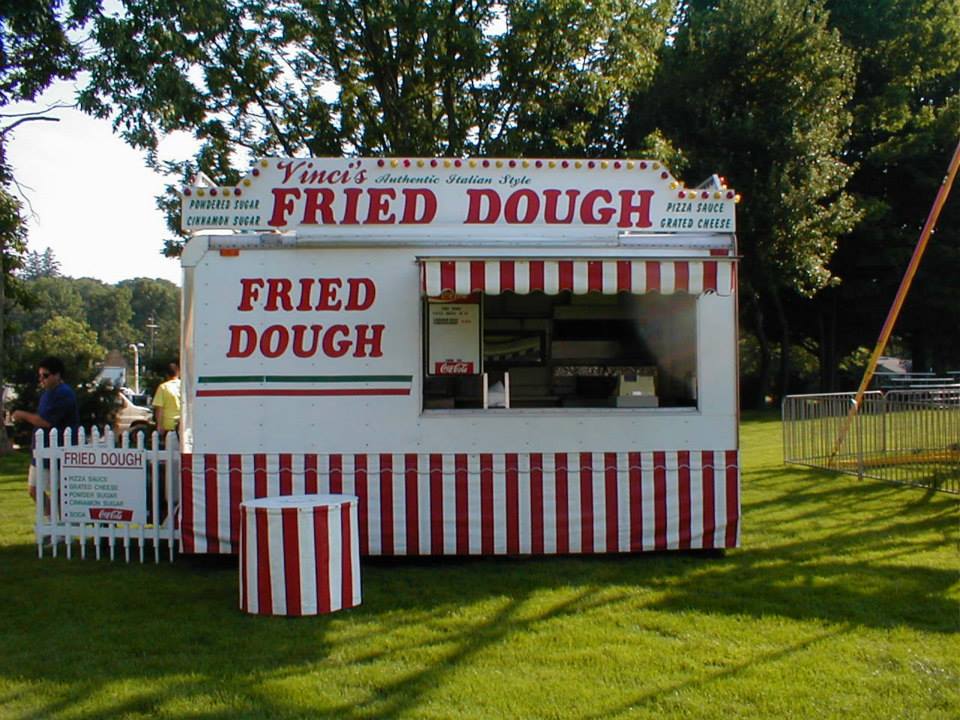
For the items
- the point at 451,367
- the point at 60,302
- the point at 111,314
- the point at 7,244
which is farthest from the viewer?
the point at 60,302

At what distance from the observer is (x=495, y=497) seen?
7855 mm

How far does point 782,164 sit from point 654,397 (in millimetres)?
19031

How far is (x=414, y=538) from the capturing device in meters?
7.85

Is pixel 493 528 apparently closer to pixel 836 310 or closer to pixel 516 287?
pixel 516 287

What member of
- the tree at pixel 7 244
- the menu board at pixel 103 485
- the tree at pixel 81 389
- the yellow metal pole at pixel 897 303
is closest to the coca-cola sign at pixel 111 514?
the menu board at pixel 103 485

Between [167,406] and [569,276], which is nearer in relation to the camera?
[569,276]

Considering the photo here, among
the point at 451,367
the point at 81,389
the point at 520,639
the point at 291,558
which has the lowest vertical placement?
the point at 520,639

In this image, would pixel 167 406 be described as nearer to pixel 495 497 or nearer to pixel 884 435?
pixel 495 497

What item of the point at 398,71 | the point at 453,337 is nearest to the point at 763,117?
the point at 398,71

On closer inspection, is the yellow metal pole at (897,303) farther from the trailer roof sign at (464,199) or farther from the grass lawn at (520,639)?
the trailer roof sign at (464,199)

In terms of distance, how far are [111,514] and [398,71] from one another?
11.2 meters

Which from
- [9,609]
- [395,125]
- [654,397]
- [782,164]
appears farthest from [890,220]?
[9,609]

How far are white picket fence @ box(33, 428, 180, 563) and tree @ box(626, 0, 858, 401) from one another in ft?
63.3

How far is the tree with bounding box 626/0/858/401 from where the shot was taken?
25.2 meters
